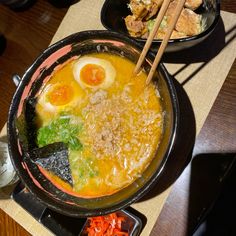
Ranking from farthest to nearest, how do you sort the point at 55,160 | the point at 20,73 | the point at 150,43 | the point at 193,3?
the point at 20,73
the point at 193,3
the point at 55,160
the point at 150,43

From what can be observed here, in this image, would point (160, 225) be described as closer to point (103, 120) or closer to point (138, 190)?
point (138, 190)

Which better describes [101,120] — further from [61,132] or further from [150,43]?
[150,43]

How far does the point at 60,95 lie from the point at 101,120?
33 cm

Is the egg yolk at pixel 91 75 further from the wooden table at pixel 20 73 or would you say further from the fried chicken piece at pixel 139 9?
the wooden table at pixel 20 73

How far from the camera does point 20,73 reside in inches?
110

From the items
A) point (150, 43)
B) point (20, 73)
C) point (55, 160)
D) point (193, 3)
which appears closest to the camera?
point (150, 43)

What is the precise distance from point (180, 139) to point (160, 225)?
1.70 feet

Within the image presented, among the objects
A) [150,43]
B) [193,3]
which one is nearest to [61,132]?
[150,43]

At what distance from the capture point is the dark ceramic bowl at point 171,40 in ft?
6.87

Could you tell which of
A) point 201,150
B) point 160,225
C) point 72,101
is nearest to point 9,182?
point 72,101

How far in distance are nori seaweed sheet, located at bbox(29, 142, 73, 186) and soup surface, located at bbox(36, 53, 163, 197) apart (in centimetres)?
3

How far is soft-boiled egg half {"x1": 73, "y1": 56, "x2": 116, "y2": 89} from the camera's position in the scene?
2.30m

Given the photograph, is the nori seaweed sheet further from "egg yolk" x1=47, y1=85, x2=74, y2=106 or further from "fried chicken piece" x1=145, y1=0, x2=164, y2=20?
"fried chicken piece" x1=145, y1=0, x2=164, y2=20

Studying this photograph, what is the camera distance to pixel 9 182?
→ 2488 millimetres
